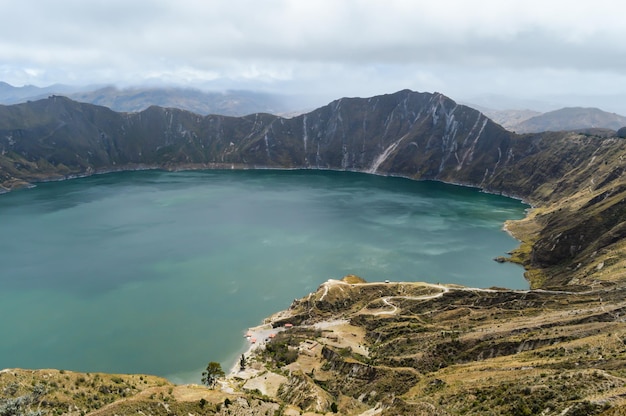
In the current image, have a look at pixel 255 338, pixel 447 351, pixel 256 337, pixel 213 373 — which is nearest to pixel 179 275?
pixel 256 337

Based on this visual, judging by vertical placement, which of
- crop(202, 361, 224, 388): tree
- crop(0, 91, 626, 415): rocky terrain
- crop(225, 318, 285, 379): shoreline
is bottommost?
crop(225, 318, 285, 379): shoreline

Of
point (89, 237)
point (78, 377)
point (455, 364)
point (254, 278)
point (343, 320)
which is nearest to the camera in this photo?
point (78, 377)

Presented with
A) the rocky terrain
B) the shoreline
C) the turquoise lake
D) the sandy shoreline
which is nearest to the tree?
the rocky terrain

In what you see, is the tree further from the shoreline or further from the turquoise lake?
the turquoise lake

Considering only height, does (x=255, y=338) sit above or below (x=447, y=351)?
below

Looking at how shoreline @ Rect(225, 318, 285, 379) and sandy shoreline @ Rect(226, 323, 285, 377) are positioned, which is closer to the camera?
shoreline @ Rect(225, 318, 285, 379)

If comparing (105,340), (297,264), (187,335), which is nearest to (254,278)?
(297,264)

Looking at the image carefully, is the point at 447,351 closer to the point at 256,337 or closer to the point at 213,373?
the point at 213,373

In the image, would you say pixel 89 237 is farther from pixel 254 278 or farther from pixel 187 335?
pixel 187 335

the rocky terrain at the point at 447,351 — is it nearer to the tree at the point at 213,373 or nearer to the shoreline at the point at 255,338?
the shoreline at the point at 255,338

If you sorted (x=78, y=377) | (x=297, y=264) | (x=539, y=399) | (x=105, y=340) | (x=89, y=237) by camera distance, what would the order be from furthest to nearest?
1. (x=89, y=237)
2. (x=297, y=264)
3. (x=105, y=340)
4. (x=78, y=377)
5. (x=539, y=399)

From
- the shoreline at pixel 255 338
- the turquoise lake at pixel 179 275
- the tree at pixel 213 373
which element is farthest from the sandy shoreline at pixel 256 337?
the tree at pixel 213 373
